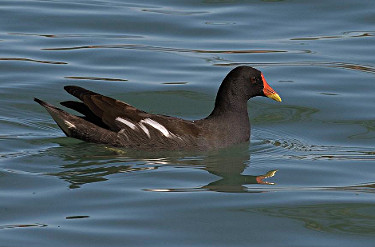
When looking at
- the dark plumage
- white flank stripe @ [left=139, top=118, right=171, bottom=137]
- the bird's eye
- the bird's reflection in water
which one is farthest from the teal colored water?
the bird's eye

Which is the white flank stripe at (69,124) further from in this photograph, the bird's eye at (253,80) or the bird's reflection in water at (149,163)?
the bird's eye at (253,80)

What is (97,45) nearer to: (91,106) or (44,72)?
(44,72)

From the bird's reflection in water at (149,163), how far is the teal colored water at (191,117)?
0.02 m

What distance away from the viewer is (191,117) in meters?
12.9

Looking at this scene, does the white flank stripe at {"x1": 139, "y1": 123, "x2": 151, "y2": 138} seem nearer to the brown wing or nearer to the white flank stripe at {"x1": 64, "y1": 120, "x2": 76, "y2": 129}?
the brown wing

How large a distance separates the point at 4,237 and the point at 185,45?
27.3ft

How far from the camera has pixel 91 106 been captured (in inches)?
450

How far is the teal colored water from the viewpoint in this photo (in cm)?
848

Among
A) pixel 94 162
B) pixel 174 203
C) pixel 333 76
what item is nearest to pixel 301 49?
pixel 333 76

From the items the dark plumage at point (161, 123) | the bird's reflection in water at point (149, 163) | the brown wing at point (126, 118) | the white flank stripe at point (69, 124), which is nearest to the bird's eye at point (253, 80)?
the dark plumage at point (161, 123)

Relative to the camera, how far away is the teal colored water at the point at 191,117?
27.8 ft

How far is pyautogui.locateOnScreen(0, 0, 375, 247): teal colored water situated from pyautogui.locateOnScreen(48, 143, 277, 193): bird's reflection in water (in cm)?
2

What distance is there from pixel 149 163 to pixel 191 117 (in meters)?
2.32

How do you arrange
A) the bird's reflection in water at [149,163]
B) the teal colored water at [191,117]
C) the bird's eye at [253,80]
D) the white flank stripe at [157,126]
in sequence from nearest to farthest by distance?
the teal colored water at [191,117] < the bird's reflection in water at [149,163] < the white flank stripe at [157,126] < the bird's eye at [253,80]
